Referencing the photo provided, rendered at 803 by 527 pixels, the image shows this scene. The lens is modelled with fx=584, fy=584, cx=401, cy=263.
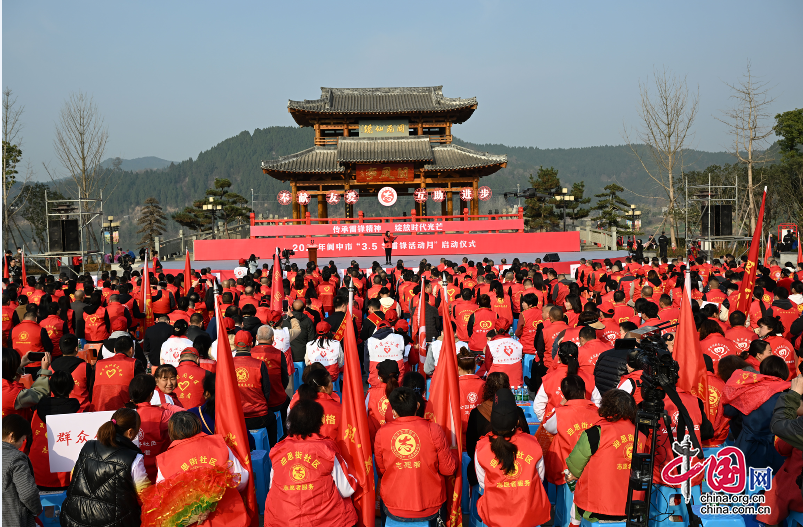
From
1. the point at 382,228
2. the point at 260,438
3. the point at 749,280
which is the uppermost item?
the point at 382,228

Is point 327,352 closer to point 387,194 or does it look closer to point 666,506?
point 666,506

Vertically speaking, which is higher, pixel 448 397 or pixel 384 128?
pixel 384 128

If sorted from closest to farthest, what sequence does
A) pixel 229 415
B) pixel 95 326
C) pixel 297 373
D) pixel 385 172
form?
pixel 229 415, pixel 297 373, pixel 95 326, pixel 385 172

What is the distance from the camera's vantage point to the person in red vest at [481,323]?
24.4 ft

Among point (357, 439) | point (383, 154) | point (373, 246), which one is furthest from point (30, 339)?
point (383, 154)

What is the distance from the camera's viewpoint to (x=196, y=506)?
10.5 feet

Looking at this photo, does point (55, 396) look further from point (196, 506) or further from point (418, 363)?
point (418, 363)

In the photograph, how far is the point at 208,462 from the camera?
3.34m

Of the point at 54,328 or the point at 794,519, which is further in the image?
the point at 54,328

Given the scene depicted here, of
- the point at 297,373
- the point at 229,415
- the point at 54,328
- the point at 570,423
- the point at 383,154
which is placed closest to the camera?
the point at 570,423

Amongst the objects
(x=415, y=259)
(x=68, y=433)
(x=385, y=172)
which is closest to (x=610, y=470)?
(x=68, y=433)

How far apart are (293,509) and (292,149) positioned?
451ft

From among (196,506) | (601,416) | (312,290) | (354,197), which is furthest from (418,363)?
(354,197)

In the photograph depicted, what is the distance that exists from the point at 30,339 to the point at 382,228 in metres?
20.2
